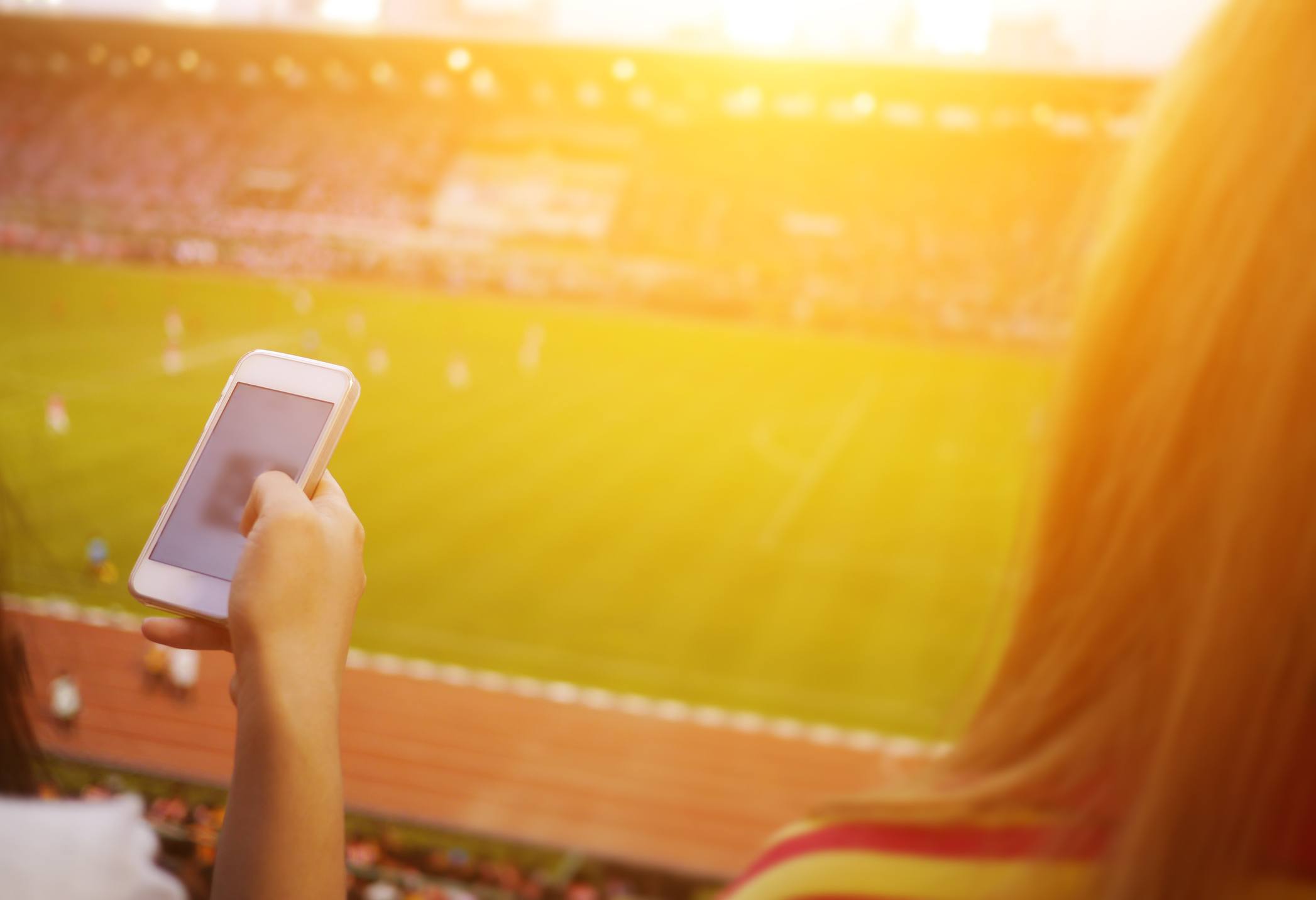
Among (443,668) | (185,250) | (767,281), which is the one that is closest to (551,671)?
(443,668)

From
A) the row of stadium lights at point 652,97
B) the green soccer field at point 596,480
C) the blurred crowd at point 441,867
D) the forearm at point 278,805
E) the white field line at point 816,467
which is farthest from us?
the row of stadium lights at point 652,97

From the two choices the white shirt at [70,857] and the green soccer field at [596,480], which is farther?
the green soccer field at [596,480]

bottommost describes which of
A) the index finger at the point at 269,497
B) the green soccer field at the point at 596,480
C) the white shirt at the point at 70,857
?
the white shirt at the point at 70,857

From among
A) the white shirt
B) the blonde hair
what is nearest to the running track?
the white shirt

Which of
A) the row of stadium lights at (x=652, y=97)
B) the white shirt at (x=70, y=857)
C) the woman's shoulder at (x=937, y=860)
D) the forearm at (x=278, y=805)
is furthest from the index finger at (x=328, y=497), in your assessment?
the row of stadium lights at (x=652, y=97)

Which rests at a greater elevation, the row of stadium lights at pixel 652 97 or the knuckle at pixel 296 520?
the row of stadium lights at pixel 652 97

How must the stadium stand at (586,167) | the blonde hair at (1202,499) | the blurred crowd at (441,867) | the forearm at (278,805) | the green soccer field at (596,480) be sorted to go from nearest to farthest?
1. the blonde hair at (1202,499)
2. the forearm at (278,805)
3. the blurred crowd at (441,867)
4. the green soccer field at (596,480)
5. the stadium stand at (586,167)

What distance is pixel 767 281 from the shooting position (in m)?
21.9

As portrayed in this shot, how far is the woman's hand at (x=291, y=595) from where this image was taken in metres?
0.77

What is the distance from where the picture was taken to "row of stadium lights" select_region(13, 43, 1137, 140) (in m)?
21.7

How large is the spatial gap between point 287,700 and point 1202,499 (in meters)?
0.63

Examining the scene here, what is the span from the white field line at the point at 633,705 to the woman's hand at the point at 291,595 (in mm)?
5284

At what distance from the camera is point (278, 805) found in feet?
2.45

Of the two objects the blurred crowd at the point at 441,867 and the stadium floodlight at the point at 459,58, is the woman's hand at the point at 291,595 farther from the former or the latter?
the stadium floodlight at the point at 459,58
